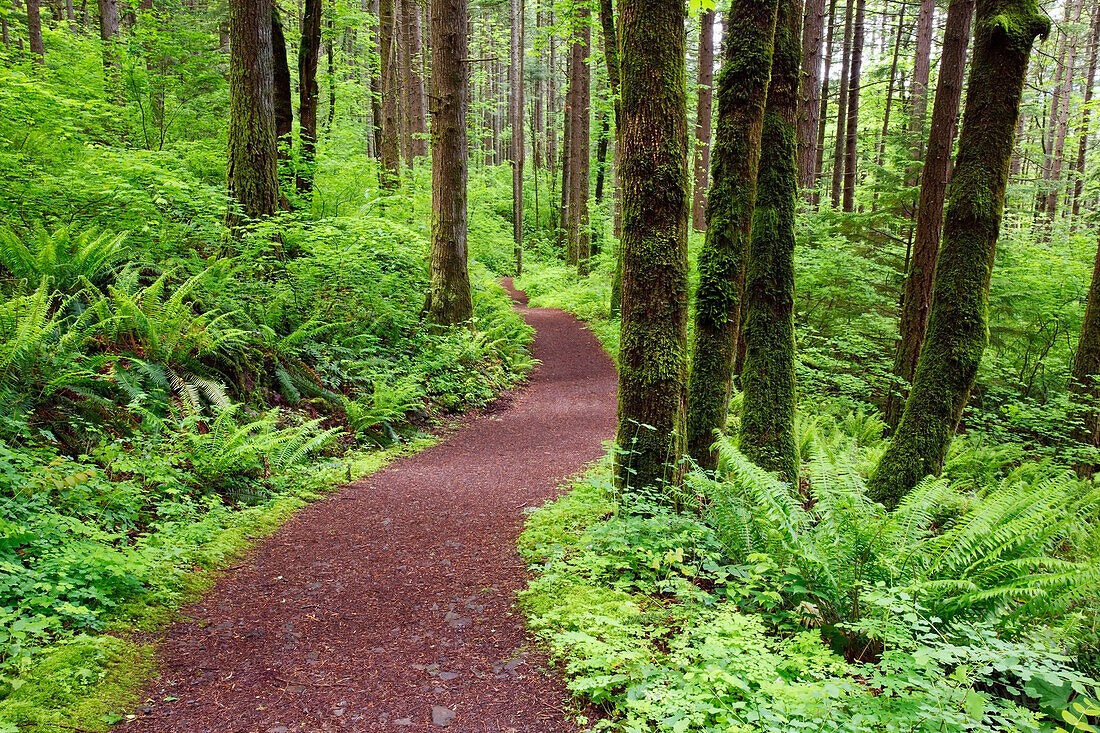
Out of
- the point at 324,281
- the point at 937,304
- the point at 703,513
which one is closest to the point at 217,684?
the point at 703,513

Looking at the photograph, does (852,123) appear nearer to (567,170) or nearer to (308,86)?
(567,170)

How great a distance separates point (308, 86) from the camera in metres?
13.3

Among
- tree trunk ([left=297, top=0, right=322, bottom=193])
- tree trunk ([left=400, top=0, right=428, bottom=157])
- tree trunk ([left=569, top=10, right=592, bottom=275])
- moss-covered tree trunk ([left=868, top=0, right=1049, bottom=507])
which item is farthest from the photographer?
tree trunk ([left=400, top=0, right=428, bottom=157])

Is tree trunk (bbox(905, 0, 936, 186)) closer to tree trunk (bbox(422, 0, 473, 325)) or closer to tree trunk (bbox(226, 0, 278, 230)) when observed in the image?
tree trunk (bbox(422, 0, 473, 325))

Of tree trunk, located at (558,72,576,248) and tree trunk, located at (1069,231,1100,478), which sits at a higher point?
tree trunk, located at (558,72,576,248)

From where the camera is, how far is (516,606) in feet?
12.8

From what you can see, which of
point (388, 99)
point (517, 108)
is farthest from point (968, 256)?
point (517, 108)

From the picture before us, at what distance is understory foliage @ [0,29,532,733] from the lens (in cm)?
347

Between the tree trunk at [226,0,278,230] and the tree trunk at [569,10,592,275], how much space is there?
36.9 feet

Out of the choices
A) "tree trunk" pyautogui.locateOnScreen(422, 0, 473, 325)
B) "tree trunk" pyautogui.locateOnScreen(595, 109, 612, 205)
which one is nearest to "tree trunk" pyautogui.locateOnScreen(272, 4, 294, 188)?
"tree trunk" pyautogui.locateOnScreen(422, 0, 473, 325)

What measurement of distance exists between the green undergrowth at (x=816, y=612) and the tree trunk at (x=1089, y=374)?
5872 millimetres

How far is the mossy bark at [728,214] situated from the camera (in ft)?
17.0

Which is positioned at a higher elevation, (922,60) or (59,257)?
(922,60)

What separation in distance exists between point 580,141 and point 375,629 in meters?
20.3
